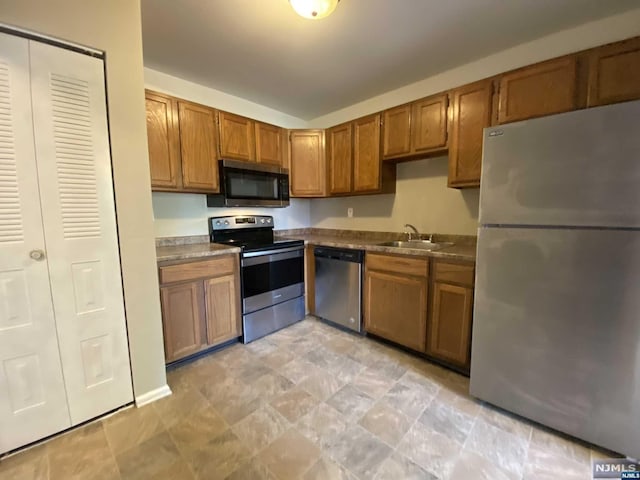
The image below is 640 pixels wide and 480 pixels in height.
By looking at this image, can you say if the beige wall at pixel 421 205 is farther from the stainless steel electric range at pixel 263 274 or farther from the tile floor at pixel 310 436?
the tile floor at pixel 310 436

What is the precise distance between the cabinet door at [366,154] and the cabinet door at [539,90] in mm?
1093

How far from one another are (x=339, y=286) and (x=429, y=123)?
1.76 meters

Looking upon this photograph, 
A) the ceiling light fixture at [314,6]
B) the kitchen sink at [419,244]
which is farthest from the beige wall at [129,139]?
the kitchen sink at [419,244]

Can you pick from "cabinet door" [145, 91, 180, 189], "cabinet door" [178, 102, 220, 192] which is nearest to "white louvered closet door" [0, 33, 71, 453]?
"cabinet door" [145, 91, 180, 189]

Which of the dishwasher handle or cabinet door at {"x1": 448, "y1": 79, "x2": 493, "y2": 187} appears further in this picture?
the dishwasher handle

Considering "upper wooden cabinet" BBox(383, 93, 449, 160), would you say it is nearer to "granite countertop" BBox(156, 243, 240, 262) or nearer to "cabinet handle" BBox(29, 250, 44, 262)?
"granite countertop" BBox(156, 243, 240, 262)

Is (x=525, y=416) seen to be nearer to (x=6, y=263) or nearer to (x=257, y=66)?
(x=6, y=263)

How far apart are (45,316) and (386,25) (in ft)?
8.95

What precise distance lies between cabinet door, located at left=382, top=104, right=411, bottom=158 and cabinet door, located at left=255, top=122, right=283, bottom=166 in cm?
120

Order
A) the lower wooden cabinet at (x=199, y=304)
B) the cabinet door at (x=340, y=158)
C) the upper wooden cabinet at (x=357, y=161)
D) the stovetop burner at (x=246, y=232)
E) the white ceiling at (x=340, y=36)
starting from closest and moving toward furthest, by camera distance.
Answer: the white ceiling at (x=340, y=36)
the lower wooden cabinet at (x=199, y=304)
the stovetop burner at (x=246, y=232)
the upper wooden cabinet at (x=357, y=161)
the cabinet door at (x=340, y=158)

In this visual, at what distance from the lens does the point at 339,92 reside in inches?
112

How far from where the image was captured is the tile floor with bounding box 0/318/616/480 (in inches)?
49.6

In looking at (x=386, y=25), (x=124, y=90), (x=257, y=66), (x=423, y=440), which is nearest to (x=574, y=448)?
(x=423, y=440)

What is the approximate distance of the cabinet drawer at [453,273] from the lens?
1.87m
